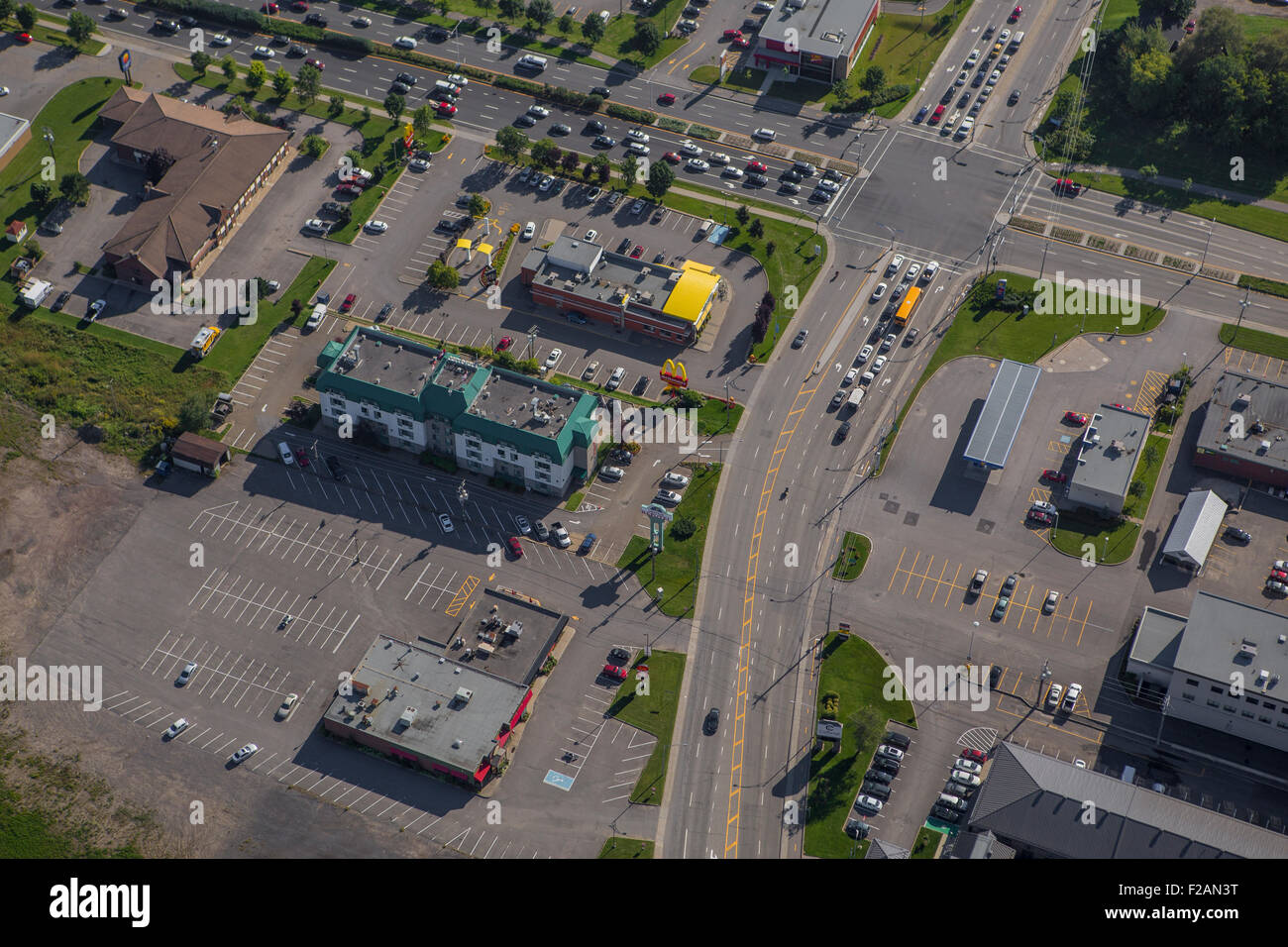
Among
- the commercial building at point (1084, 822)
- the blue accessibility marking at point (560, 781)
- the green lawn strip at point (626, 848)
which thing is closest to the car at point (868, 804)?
the commercial building at point (1084, 822)

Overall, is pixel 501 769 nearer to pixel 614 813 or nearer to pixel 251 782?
pixel 614 813

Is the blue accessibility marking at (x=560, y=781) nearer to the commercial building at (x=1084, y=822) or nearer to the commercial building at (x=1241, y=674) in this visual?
the commercial building at (x=1084, y=822)

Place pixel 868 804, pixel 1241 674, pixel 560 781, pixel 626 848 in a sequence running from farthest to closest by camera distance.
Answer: pixel 560 781
pixel 1241 674
pixel 868 804
pixel 626 848

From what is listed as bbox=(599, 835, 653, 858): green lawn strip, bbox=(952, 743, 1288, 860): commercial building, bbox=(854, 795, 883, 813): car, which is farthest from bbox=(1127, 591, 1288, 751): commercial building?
bbox=(599, 835, 653, 858): green lawn strip

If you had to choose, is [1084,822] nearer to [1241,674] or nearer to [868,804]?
[868,804]

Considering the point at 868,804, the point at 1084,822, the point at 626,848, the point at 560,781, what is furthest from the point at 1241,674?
the point at 560,781

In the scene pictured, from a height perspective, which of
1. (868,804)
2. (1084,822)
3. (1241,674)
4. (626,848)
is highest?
(1241,674)

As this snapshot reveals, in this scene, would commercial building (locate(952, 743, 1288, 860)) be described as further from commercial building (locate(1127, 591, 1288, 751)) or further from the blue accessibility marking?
the blue accessibility marking
